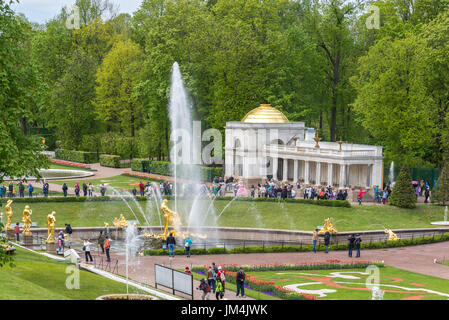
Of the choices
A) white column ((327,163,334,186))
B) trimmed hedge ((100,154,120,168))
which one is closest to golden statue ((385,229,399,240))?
white column ((327,163,334,186))

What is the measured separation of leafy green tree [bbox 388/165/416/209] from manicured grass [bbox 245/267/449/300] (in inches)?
784

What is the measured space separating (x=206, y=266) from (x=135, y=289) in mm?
8345

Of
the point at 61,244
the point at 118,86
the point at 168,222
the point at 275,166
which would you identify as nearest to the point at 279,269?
the point at 168,222

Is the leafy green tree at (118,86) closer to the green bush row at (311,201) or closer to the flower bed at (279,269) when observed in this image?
the green bush row at (311,201)

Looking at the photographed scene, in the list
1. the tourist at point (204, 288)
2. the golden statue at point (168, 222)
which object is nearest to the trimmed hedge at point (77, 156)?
the golden statue at point (168, 222)

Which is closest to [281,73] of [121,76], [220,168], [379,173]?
[220,168]

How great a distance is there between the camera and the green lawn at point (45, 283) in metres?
27.1

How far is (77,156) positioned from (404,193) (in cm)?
5604

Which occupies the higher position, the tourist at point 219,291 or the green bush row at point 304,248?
Answer: the tourist at point 219,291

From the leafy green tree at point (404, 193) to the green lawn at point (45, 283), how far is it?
109 feet

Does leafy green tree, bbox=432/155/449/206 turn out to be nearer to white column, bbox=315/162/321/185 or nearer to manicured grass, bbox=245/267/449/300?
white column, bbox=315/162/321/185

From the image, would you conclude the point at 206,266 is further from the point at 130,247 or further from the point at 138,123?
the point at 138,123

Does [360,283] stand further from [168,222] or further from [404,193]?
[404,193]
